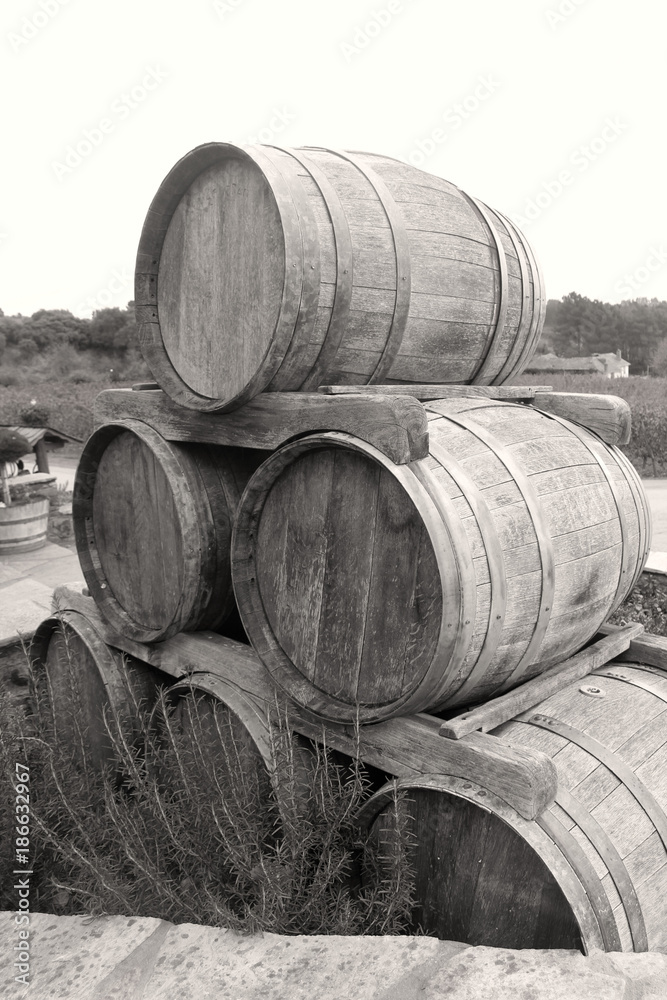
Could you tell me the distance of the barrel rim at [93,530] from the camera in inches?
100

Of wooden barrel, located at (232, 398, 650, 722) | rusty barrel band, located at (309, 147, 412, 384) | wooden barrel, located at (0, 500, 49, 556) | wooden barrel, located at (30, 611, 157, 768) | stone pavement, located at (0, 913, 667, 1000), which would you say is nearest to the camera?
stone pavement, located at (0, 913, 667, 1000)

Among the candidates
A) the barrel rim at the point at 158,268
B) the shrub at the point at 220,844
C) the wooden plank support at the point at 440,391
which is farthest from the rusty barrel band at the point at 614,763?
the barrel rim at the point at 158,268

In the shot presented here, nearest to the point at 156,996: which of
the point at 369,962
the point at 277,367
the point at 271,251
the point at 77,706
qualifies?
the point at 369,962

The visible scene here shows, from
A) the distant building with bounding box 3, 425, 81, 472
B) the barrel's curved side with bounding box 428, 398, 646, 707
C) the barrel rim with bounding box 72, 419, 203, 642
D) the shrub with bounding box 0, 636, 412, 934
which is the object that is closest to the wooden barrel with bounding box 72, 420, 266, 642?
the barrel rim with bounding box 72, 419, 203, 642

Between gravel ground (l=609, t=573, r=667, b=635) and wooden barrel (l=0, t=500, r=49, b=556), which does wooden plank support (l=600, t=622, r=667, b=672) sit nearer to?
gravel ground (l=609, t=573, r=667, b=635)

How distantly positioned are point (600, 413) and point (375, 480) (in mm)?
1109

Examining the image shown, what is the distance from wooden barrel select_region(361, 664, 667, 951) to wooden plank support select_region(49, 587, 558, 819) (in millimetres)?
44

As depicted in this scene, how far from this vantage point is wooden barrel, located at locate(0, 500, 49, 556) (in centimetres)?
825

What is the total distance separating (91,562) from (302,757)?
4.15ft

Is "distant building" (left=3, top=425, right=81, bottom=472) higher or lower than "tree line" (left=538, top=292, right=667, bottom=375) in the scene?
lower

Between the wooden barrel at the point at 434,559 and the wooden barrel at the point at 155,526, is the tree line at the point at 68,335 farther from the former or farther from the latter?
the wooden barrel at the point at 434,559

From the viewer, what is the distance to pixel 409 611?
1.96 meters

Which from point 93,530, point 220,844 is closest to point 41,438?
point 93,530

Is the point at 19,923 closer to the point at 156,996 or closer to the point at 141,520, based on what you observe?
the point at 156,996
